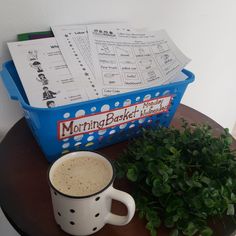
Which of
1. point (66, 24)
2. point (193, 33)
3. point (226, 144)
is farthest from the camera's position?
point (193, 33)

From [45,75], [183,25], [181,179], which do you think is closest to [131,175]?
[181,179]

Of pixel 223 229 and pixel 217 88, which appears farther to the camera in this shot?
pixel 217 88

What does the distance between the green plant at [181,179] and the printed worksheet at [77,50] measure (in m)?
0.17

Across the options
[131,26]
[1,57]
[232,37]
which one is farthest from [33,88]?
[232,37]

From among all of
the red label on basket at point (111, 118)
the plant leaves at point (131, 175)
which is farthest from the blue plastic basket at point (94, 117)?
the plant leaves at point (131, 175)

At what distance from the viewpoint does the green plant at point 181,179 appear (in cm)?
43

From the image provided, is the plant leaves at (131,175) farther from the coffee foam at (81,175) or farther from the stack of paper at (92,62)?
the stack of paper at (92,62)

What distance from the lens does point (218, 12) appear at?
37.4 inches

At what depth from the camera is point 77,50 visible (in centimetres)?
61

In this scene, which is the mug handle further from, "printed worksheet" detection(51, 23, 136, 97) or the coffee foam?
"printed worksheet" detection(51, 23, 136, 97)

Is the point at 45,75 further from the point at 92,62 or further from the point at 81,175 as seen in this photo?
the point at 81,175

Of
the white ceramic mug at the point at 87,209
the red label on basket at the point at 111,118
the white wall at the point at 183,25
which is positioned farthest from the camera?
the white wall at the point at 183,25

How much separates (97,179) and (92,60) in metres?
0.30

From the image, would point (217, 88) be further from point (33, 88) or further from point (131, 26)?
point (33, 88)
